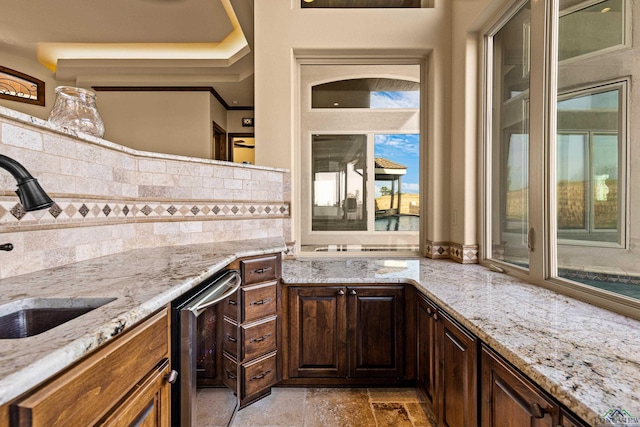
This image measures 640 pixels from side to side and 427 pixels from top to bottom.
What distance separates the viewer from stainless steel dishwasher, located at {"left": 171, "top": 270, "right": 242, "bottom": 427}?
1076 millimetres

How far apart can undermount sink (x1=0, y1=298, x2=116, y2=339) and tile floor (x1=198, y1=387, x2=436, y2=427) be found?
125cm

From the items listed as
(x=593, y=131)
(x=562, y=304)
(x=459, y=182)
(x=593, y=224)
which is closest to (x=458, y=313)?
(x=562, y=304)

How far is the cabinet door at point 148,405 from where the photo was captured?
77 centimetres

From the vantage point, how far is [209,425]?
1304 mm

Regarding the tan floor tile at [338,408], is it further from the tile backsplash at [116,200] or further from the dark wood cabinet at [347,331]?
the tile backsplash at [116,200]

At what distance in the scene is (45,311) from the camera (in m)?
0.90

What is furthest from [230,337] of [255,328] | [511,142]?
[511,142]

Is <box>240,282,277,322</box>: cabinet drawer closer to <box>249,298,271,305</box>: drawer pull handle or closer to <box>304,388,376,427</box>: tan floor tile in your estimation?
<box>249,298,271,305</box>: drawer pull handle

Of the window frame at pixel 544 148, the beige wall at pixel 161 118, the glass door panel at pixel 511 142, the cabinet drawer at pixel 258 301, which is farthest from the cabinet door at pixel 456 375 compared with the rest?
the beige wall at pixel 161 118

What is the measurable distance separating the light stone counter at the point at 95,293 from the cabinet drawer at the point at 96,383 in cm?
4

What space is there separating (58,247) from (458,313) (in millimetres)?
1778

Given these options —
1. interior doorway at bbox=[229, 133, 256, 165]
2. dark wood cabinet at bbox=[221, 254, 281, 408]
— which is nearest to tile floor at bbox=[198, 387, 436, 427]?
dark wood cabinet at bbox=[221, 254, 281, 408]

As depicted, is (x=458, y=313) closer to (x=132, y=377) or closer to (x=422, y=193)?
(x=132, y=377)

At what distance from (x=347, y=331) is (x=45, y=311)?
1595mm
